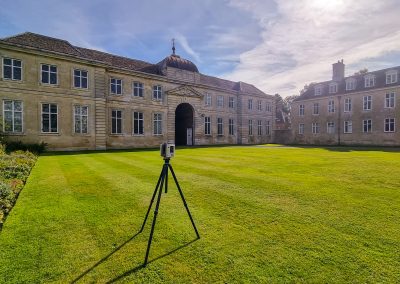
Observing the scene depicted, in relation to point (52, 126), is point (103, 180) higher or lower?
lower

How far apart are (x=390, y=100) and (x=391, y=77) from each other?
338cm

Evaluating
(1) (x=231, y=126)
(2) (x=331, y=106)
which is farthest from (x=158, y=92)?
(2) (x=331, y=106)

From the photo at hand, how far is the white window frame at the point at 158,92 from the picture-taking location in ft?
99.3

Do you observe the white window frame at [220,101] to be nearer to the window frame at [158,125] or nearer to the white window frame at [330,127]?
the window frame at [158,125]

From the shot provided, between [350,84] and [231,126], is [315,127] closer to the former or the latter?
[350,84]

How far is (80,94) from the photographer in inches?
925

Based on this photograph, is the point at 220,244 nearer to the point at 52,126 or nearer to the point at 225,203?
the point at 225,203

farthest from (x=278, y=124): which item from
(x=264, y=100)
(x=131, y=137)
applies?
(x=131, y=137)

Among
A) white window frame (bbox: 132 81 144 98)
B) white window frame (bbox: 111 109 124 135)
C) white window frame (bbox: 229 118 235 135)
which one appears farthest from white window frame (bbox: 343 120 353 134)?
white window frame (bbox: 111 109 124 135)

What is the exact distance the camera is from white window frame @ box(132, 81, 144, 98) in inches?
1115

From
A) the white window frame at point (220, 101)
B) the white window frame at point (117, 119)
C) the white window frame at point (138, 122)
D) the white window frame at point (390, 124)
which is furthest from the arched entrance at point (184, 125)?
the white window frame at point (390, 124)

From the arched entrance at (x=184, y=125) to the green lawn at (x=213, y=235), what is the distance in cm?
2846

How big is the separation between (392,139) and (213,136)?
25300 mm

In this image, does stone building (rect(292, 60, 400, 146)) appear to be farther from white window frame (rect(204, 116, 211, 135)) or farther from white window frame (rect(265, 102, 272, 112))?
white window frame (rect(204, 116, 211, 135))
